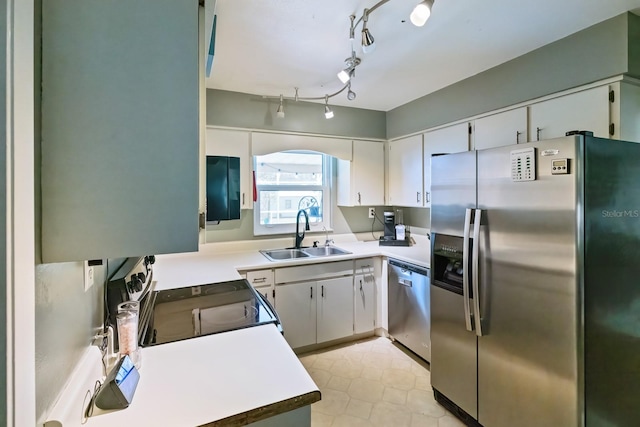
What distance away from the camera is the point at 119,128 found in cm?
69

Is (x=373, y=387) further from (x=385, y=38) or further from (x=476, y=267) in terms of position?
(x=385, y=38)

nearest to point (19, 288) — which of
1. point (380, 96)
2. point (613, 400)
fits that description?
point (613, 400)

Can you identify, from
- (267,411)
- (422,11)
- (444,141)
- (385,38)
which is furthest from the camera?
(444,141)

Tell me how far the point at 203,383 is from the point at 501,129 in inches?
101

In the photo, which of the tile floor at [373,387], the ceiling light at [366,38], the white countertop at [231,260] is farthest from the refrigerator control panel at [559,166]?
the tile floor at [373,387]

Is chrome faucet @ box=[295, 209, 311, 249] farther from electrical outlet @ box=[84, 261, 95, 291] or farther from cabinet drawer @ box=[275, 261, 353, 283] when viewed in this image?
electrical outlet @ box=[84, 261, 95, 291]

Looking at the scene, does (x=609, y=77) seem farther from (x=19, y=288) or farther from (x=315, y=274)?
(x=19, y=288)

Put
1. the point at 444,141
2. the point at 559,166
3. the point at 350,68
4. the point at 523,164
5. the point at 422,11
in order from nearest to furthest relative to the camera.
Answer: the point at 422,11 < the point at 559,166 < the point at 523,164 < the point at 350,68 < the point at 444,141

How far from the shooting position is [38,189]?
64 cm

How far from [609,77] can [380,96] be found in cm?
177

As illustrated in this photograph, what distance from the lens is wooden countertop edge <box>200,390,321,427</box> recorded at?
32.0 inches

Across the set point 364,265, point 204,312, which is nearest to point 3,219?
point 204,312

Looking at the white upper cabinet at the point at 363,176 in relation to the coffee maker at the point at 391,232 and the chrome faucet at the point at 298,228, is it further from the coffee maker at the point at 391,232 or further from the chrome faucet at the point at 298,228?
the chrome faucet at the point at 298,228

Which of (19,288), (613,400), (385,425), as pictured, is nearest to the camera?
(19,288)
